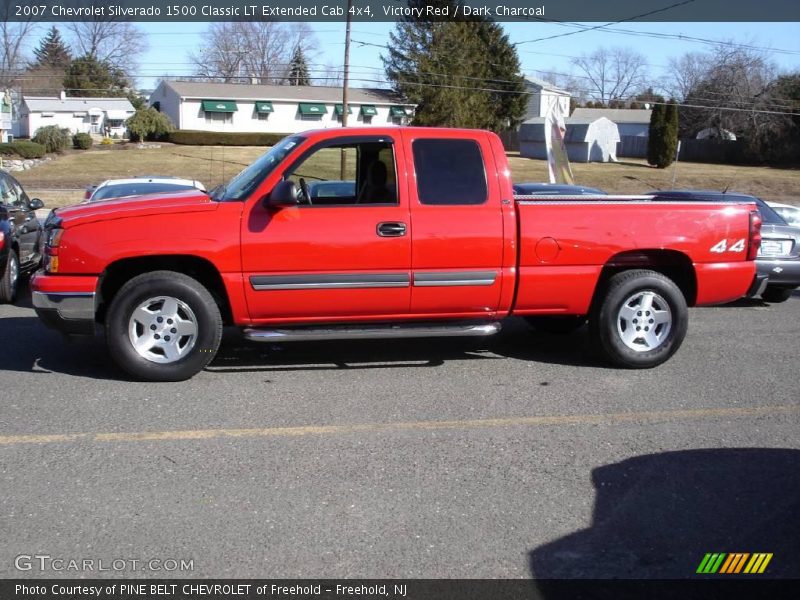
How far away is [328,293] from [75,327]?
6.40 ft

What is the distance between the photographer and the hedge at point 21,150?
4191cm

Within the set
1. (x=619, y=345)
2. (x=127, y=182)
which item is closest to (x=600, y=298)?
(x=619, y=345)

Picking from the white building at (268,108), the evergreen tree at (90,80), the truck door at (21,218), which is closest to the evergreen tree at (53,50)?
the evergreen tree at (90,80)

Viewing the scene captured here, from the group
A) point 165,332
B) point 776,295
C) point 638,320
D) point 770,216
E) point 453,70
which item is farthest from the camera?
point 453,70

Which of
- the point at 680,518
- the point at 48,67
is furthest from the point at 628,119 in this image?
the point at 680,518

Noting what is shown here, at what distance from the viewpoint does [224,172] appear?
37.5 m

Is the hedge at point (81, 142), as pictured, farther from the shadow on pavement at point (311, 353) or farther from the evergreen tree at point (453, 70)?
the shadow on pavement at point (311, 353)

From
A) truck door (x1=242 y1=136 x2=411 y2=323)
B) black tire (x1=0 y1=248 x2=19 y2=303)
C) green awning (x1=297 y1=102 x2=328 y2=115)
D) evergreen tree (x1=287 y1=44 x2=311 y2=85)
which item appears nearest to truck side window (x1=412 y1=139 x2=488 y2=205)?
truck door (x1=242 y1=136 x2=411 y2=323)

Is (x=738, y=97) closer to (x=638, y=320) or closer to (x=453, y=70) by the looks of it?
(x=453, y=70)

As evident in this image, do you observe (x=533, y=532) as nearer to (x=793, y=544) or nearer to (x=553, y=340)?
(x=793, y=544)

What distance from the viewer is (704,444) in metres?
5.22

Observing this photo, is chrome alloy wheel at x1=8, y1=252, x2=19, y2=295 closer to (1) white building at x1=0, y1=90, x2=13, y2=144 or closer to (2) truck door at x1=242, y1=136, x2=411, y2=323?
(2) truck door at x1=242, y1=136, x2=411, y2=323

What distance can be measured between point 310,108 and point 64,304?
53.6m

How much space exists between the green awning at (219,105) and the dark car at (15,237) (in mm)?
47674
